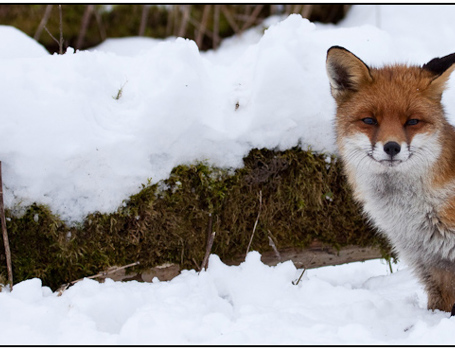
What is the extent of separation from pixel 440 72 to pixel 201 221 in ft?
6.40

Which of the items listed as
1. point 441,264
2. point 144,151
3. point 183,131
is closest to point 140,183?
point 144,151

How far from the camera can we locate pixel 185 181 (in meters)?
3.71

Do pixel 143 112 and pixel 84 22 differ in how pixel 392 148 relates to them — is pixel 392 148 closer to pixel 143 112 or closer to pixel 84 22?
pixel 143 112

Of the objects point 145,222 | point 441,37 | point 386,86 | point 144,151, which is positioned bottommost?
point 145,222

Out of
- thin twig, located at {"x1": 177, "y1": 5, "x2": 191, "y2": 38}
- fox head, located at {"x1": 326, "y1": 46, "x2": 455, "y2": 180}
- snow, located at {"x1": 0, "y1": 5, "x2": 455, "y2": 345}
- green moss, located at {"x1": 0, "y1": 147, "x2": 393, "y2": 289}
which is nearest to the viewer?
snow, located at {"x1": 0, "y1": 5, "x2": 455, "y2": 345}

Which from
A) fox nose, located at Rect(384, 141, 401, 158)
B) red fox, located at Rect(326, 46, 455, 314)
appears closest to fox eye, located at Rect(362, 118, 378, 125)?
red fox, located at Rect(326, 46, 455, 314)

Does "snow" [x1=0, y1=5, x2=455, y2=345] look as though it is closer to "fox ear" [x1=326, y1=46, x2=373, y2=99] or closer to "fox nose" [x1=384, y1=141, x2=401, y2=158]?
"fox ear" [x1=326, y1=46, x2=373, y2=99]

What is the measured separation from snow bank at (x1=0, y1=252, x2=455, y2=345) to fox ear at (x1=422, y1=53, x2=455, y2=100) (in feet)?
4.67

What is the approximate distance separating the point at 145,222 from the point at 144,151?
0.51m

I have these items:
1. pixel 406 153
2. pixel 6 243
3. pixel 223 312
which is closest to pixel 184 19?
pixel 6 243

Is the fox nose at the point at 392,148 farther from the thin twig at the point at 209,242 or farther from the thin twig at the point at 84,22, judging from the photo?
the thin twig at the point at 84,22

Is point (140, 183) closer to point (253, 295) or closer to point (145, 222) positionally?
point (145, 222)

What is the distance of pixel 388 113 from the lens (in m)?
3.15

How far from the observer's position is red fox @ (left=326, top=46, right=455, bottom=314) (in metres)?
3.15
